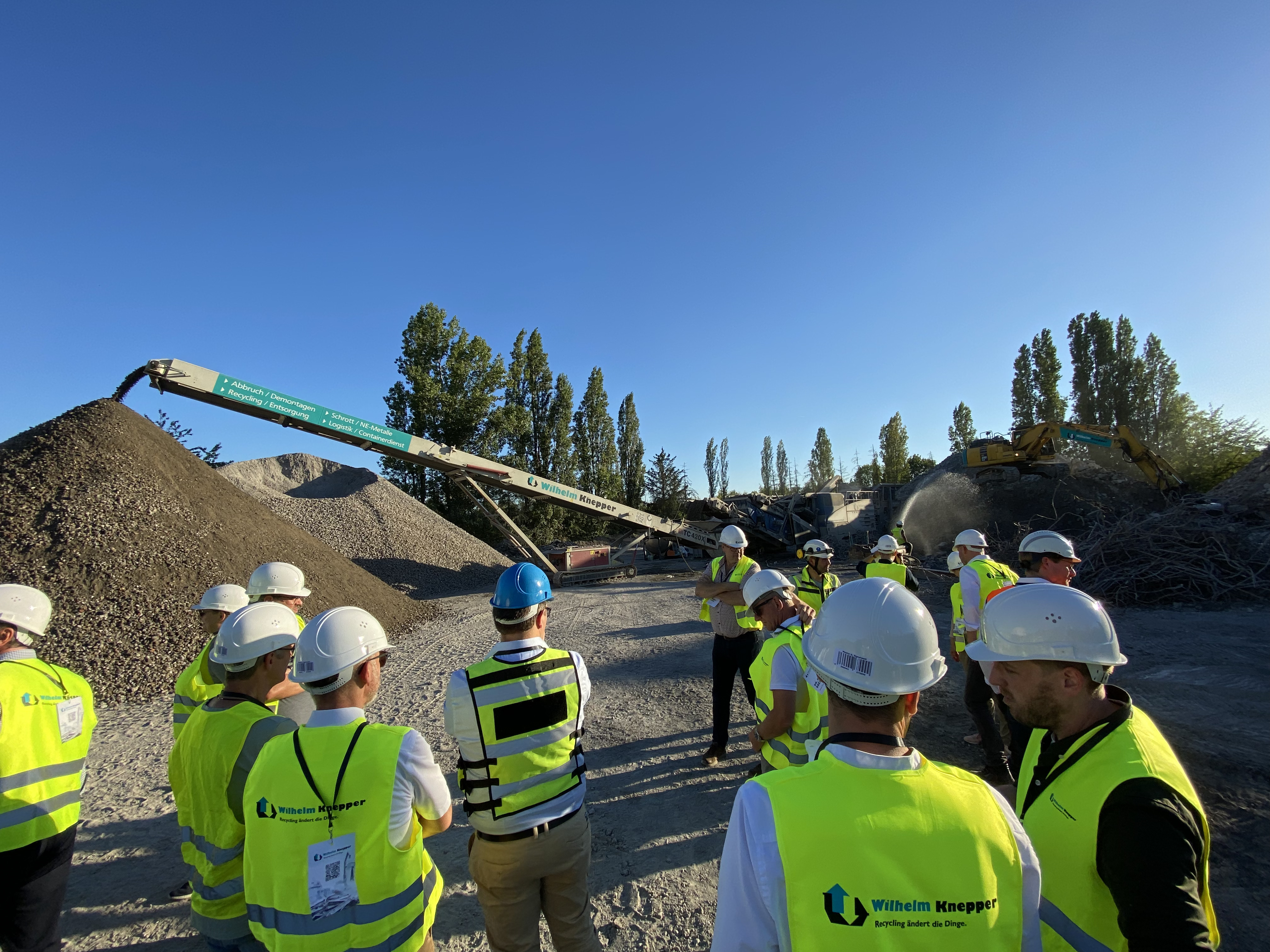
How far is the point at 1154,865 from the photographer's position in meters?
1.30

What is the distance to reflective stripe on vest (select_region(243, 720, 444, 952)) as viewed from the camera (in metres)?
1.73

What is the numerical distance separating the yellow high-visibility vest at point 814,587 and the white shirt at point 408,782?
394 centimetres

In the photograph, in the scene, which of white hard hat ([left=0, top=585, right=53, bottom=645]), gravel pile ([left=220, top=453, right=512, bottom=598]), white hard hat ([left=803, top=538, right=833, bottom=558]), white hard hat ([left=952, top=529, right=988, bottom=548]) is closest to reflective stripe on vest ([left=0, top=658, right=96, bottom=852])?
white hard hat ([left=0, top=585, right=53, bottom=645])

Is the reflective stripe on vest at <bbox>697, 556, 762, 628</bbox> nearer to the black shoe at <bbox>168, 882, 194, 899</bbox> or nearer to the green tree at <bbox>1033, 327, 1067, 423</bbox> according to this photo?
the black shoe at <bbox>168, 882, 194, 899</bbox>

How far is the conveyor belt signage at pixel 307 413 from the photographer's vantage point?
10164mm

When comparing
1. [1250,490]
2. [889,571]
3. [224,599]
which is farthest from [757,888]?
[1250,490]

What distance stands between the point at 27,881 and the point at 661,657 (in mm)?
6815

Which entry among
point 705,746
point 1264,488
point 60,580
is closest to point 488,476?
Result: point 60,580

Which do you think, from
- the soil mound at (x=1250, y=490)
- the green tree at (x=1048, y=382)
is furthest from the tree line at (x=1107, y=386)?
the soil mound at (x=1250, y=490)

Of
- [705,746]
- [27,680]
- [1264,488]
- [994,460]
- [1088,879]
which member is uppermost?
[994,460]

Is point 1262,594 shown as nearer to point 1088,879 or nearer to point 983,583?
point 983,583

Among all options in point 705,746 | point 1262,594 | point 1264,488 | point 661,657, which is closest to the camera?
point 705,746

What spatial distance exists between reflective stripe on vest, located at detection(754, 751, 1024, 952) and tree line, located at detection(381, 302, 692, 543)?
2160 cm

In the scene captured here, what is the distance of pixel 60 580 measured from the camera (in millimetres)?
7711
